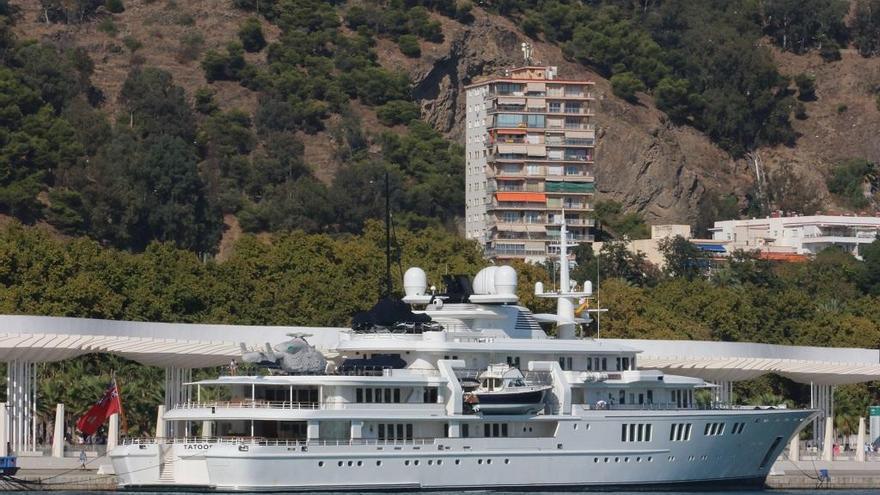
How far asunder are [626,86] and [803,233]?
22.5 meters

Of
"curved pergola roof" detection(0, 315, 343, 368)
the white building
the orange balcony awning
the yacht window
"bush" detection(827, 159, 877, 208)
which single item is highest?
"bush" detection(827, 159, 877, 208)

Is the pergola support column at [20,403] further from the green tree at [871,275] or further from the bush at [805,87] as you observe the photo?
the bush at [805,87]

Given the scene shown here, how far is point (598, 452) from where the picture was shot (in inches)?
2411

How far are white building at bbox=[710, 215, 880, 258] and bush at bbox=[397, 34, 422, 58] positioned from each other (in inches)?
1166

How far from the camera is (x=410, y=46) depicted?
175 m

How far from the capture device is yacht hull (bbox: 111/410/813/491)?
56062 millimetres

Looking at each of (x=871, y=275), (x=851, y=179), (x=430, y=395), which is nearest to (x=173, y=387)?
(x=430, y=395)

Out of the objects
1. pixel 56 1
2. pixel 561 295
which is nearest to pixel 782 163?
pixel 56 1

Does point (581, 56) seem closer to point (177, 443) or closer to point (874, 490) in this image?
point (874, 490)

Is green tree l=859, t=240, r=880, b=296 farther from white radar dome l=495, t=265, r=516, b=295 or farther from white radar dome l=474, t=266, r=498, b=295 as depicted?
white radar dome l=495, t=265, r=516, b=295

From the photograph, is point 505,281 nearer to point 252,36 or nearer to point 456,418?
point 456,418

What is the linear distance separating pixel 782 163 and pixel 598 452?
4972 inches

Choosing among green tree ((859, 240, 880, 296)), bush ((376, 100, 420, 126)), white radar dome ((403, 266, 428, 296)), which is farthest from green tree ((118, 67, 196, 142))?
white radar dome ((403, 266, 428, 296))

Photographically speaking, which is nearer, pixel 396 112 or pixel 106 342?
pixel 106 342
